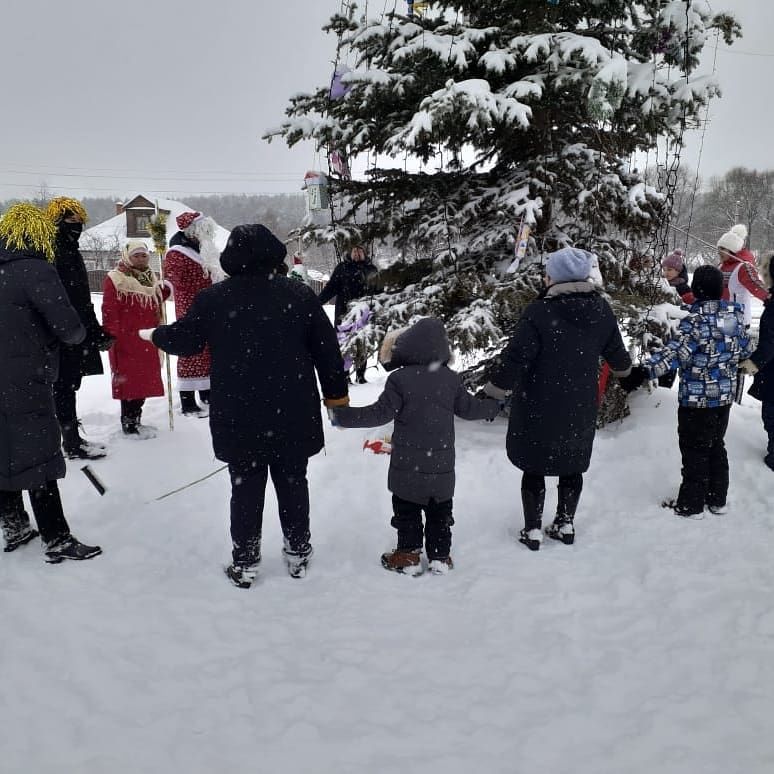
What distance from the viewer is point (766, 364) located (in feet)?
16.0

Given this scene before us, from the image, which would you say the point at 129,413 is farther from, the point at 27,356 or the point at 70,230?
the point at 27,356

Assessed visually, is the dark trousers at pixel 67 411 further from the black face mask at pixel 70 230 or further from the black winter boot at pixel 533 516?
the black winter boot at pixel 533 516

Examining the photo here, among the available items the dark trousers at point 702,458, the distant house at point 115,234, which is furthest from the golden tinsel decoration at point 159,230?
the distant house at point 115,234

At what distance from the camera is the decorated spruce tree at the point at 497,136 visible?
4590 millimetres

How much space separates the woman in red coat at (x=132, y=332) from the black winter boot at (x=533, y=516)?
11.9 ft

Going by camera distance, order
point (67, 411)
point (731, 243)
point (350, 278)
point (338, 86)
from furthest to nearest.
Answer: point (350, 278), point (731, 243), point (338, 86), point (67, 411)

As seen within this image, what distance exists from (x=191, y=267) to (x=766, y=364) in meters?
5.51

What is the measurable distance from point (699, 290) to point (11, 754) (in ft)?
15.3

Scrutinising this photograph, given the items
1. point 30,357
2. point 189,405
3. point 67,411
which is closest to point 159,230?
point 189,405

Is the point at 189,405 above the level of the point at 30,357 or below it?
below

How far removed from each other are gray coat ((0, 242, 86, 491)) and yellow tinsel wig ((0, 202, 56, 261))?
0.06 meters

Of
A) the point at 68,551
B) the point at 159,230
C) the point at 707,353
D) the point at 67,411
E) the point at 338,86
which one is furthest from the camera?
the point at 159,230

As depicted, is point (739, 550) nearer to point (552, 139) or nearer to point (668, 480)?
point (668, 480)

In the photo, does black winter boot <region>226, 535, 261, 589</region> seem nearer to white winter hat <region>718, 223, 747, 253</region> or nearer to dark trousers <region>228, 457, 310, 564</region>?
dark trousers <region>228, 457, 310, 564</region>
